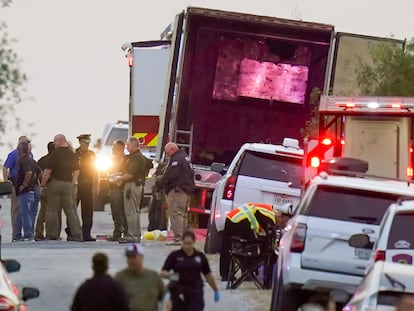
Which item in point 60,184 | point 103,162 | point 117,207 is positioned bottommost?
point 103,162

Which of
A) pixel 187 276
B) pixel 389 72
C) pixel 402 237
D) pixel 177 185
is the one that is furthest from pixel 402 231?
pixel 389 72

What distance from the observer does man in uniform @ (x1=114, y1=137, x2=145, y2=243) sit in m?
26.0

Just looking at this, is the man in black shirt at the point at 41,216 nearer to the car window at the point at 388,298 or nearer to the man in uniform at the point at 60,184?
the man in uniform at the point at 60,184

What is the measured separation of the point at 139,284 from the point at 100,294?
109 centimetres

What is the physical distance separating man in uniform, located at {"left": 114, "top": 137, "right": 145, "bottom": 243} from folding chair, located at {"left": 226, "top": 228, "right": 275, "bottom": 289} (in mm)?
5835

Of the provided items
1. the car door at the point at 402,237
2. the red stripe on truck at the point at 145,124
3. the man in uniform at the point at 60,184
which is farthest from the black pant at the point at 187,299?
the red stripe on truck at the point at 145,124

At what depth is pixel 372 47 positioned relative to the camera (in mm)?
28609

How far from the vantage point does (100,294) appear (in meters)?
12.9

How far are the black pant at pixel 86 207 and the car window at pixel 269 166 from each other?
366cm

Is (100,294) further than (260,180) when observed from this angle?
No

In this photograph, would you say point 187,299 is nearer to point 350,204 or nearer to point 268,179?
point 350,204

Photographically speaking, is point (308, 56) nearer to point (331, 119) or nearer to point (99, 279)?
point (331, 119)

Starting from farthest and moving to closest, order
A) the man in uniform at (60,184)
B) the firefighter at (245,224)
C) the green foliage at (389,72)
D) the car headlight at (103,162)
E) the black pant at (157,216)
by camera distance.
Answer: the car headlight at (103,162)
the black pant at (157,216)
the green foliage at (389,72)
the man in uniform at (60,184)
the firefighter at (245,224)

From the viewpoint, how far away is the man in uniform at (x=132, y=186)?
26047mm
